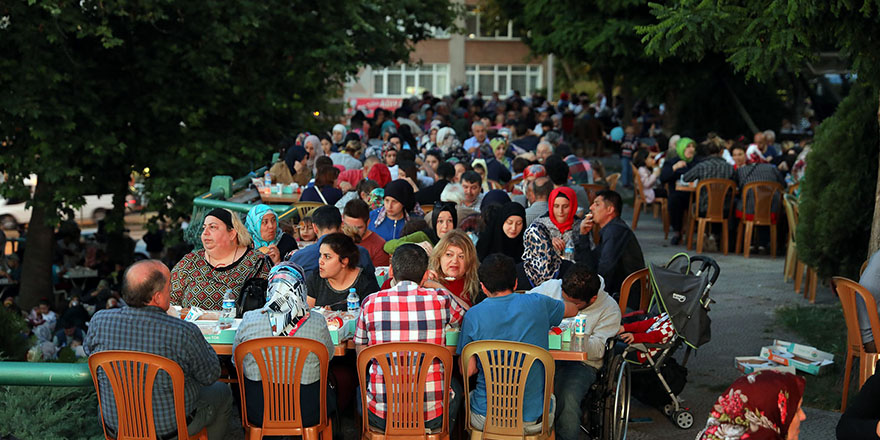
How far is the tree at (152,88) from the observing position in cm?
1536

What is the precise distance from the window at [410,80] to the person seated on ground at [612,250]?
153ft

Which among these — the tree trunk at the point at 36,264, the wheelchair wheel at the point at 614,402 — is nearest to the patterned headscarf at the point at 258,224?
the wheelchair wheel at the point at 614,402

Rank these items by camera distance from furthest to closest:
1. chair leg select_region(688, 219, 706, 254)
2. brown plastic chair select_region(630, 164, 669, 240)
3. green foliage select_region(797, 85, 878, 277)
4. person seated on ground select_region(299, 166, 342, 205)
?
brown plastic chair select_region(630, 164, 669, 240) → chair leg select_region(688, 219, 706, 254) → person seated on ground select_region(299, 166, 342, 205) → green foliage select_region(797, 85, 878, 277)

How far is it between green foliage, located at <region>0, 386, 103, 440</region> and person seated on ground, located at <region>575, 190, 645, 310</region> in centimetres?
426

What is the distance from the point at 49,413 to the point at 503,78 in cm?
5276

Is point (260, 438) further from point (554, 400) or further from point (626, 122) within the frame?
point (626, 122)

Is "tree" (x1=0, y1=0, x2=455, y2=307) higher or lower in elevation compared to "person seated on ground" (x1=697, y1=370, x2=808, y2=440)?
higher

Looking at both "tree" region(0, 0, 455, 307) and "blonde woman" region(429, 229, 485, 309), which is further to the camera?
"tree" region(0, 0, 455, 307)

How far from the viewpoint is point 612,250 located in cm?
834

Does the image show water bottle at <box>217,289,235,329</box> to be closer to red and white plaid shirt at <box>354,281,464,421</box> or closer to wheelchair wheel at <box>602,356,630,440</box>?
red and white plaid shirt at <box>354,281,464,421</box>

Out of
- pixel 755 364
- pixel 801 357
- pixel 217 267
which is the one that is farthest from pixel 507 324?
pixel 801 357

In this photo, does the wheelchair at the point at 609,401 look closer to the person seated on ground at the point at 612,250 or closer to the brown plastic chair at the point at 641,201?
the person seated on ground at the point at 612,250

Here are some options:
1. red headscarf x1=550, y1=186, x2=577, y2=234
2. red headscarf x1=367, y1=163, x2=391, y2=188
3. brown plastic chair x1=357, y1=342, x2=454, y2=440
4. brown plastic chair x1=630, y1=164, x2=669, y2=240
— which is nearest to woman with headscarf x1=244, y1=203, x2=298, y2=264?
red headscarf x1=550, y1=186, x2=577, y2=234

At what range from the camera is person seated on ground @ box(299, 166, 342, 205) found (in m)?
11.2
